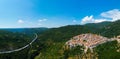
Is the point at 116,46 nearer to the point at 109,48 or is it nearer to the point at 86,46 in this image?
the point at 109,48

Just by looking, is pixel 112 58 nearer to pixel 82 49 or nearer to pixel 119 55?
pixel 119 55

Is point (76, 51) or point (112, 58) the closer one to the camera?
point (112, 58)

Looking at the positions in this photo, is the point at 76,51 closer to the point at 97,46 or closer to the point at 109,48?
the point at 97,46

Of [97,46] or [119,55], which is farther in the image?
[97,46]

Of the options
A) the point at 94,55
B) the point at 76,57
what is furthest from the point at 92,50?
the point at 76,57

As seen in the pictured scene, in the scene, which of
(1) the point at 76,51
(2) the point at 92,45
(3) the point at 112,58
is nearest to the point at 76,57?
(1) the point at 76,51

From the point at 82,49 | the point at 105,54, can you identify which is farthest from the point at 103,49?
the point at 82,49
